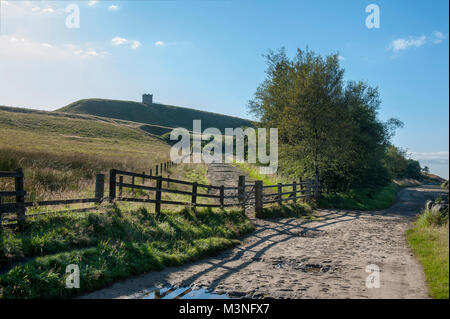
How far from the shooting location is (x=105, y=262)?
23.4ft

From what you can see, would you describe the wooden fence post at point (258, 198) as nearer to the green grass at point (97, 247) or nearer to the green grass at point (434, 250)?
the green grass at point (97, 247)

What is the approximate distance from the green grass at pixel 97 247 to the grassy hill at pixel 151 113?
13101cm

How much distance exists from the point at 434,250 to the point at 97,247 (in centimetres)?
815

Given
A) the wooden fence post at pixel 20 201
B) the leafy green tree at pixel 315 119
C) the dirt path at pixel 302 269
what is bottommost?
the dirt path at pixel 302 269

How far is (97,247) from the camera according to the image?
779 cm

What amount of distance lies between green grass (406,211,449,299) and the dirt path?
0.21m

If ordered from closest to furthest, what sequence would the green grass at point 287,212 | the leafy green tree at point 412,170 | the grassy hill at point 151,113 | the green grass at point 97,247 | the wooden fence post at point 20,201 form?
the green grass at point 97,247 < the wooden fence post at point 20,201 < the green grass at point 287,212 < the leafy green tree at point 412,170 < the grassy hill at point 151,113

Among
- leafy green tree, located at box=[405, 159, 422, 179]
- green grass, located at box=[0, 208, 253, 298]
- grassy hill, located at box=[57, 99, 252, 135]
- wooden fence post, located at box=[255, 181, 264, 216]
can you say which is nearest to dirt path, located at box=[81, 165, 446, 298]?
green grass, located at box=[0, 208, 253, 298]

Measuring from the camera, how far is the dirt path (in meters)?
6.24

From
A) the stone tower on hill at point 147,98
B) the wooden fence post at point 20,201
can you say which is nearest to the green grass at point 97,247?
the wooden fence post at point 20,201

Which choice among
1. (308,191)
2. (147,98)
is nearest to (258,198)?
(308,191)

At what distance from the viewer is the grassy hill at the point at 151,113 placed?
141000 mm

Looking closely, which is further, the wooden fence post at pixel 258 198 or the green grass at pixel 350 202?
the green grass at pixel 350 202
